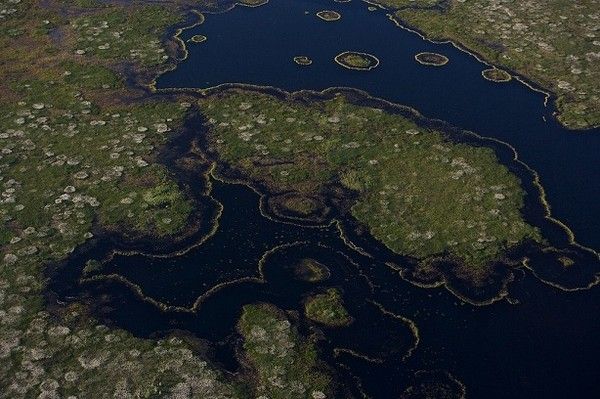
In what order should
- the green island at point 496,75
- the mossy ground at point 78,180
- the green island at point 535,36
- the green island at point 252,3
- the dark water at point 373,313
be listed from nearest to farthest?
1. the mossy ground at point 78,180
2. the dark water at point 373,313
3. the green island at point 535,36
4. the green island at point 496,75
5. the green island at point 252,3

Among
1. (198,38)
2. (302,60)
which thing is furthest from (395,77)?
(198,38)

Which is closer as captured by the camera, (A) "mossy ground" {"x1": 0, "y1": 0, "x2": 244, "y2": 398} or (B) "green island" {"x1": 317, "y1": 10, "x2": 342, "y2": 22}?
(A) "mossy ground" {"x1": 0, "y1": 0, "x2": 244, "y2": 398}

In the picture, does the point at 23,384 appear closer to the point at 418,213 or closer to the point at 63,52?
the point at 418,213

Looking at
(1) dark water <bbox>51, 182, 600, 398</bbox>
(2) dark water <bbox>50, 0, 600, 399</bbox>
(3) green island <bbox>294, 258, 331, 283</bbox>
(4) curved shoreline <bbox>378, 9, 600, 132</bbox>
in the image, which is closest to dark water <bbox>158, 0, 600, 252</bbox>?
(2) dark water <bbox>50, 0, 600, 399</bbox>

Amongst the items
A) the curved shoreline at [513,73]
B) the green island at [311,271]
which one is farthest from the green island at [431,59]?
the green island at [311,271]

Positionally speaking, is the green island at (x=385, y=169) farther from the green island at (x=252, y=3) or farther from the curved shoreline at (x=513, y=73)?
the green island at (x=252, y=3)

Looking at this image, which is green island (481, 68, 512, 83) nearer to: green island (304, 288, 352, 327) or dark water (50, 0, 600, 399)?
dark water (50, 0, 600, 399)
